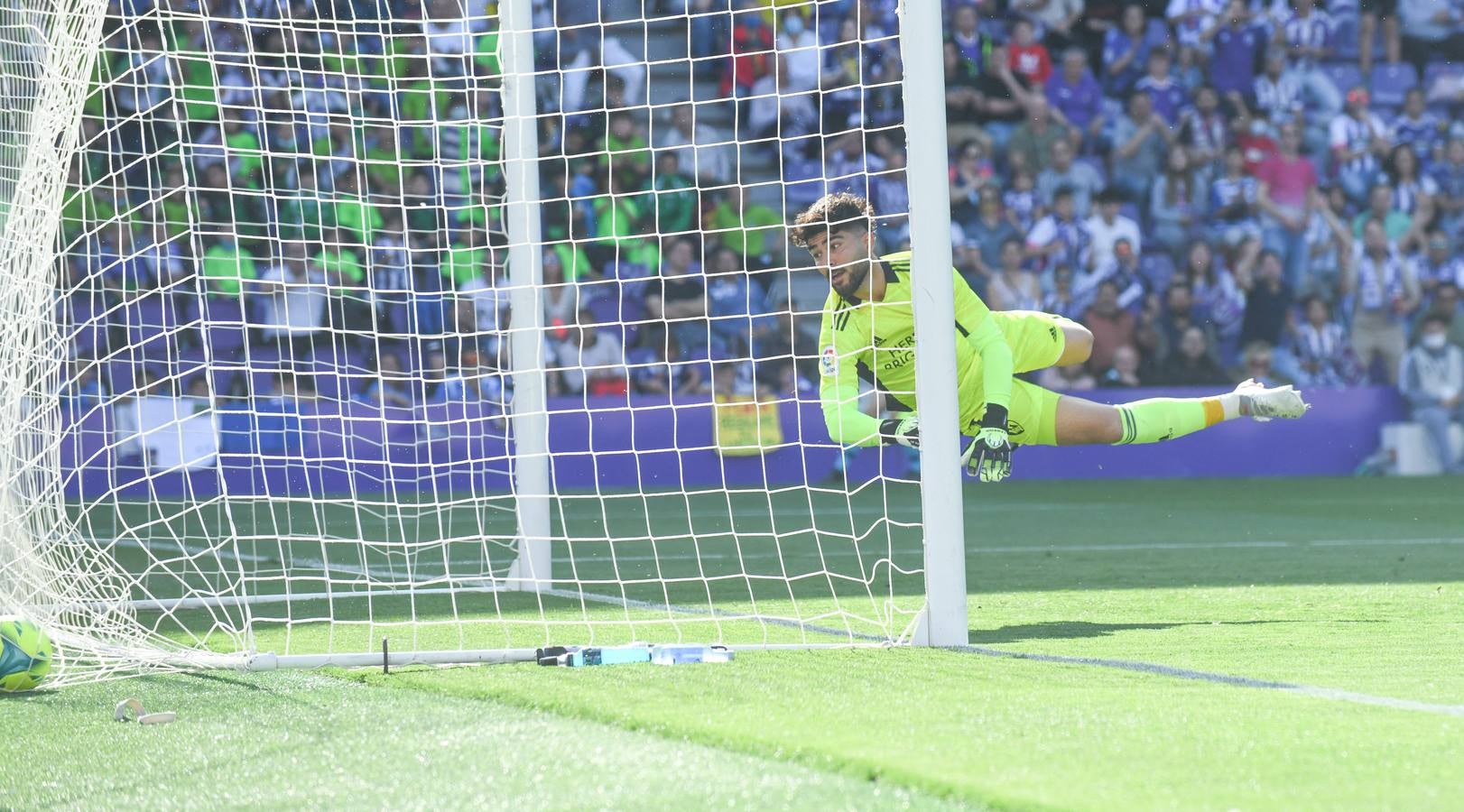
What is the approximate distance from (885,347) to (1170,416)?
1.80 meters

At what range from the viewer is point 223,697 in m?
4.48

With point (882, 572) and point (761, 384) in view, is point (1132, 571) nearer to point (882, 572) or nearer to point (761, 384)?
point (882, 572)

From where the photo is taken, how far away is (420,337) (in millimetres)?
6457

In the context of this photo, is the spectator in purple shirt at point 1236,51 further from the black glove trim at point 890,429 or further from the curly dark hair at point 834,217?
the black glove trim at point 890,429

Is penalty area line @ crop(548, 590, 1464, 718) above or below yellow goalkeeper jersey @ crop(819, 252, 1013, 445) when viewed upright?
below

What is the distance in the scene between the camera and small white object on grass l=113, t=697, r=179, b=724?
13.5 feet

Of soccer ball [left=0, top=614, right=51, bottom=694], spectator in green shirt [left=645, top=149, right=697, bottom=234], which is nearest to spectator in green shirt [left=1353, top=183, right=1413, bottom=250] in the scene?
spectator in green shirt [left=645, top=149, right=697, bottom=234]

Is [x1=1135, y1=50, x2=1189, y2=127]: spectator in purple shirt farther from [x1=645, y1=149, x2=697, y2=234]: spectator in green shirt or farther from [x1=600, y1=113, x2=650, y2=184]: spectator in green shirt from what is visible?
[x1=600, y1=113, x2=650, y2=184]: spectator in green shirt

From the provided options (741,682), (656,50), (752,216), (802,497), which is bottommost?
(802,497)

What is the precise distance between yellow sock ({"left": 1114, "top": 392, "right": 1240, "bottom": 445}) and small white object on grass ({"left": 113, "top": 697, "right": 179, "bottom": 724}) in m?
4.22

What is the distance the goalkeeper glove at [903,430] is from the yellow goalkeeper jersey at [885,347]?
9 cm

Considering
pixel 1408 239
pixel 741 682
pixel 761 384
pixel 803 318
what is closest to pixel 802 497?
pixel 761 384

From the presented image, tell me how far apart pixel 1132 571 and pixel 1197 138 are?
406 inches

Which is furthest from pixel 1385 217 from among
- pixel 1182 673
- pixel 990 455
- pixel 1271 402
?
pixel 1182 673
